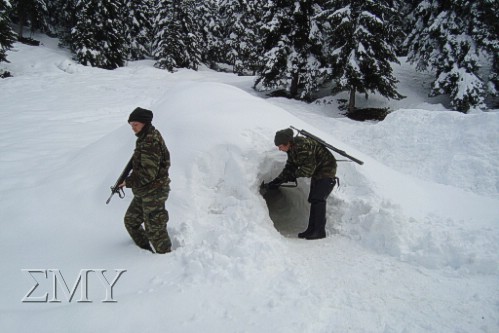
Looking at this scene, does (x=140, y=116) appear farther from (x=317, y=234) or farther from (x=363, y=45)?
(x=363, y=45)

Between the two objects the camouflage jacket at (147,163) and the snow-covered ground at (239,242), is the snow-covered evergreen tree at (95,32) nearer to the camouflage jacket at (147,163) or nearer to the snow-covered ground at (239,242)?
the snow-covered ground at (239,242)

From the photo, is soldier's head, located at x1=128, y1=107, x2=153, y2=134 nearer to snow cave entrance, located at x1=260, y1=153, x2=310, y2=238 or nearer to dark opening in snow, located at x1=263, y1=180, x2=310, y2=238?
snow cave entrance, located at x1=260, y1=153, x2=310, y2=238

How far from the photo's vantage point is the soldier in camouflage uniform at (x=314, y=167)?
4480mm

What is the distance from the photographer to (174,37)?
24594 mm

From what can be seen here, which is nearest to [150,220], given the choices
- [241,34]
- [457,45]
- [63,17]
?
[457,45]

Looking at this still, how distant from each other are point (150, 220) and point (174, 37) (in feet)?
78.8

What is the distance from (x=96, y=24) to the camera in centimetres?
A: 2152

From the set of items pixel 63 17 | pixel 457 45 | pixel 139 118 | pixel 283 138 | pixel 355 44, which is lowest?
pixel 283 138

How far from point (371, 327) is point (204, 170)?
120 inches

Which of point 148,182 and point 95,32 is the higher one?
point 95,32

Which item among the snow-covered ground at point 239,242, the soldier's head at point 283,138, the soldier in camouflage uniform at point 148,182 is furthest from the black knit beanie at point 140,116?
the soldier's head at point 283,138

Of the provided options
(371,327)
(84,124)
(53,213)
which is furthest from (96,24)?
(371,327)

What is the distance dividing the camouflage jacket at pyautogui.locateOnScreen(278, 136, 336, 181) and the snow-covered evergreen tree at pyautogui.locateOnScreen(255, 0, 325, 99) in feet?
39.2

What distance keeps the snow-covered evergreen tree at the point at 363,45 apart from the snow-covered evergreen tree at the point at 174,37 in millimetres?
13887
